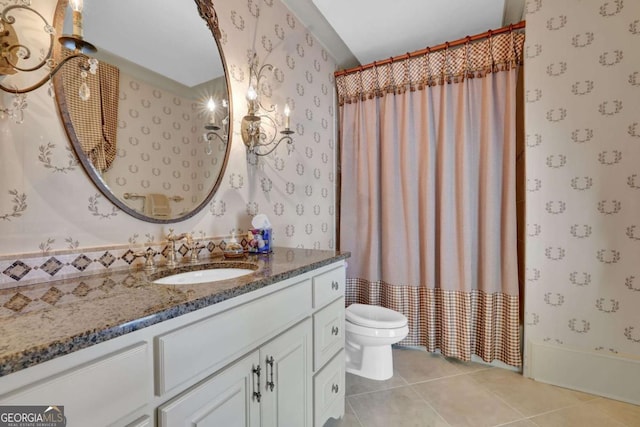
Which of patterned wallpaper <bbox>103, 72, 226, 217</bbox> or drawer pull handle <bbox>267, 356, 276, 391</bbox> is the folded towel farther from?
drawer pull handle <bbox>267, 356, 276, 391</bbox>

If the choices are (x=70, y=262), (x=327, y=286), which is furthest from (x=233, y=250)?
(x=70, y=262)

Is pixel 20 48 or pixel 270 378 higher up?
pixel 20 48

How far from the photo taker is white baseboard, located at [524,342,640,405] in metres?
1.66

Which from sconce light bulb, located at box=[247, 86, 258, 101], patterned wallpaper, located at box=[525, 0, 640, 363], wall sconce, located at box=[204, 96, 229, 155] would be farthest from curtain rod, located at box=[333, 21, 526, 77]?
wall sconce, located at box=[204, 96, 229, 155]

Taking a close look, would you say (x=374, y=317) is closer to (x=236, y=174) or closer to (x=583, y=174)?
(x=236, y=174)

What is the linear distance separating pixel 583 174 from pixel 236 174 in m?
2.16

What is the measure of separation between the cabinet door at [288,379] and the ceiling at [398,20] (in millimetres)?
2015

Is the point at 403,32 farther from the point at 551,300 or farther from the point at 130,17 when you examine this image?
the point at 551,300

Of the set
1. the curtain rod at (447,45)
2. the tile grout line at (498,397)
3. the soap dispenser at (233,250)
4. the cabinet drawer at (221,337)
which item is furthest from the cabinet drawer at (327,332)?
the curtain rod at (447,45)

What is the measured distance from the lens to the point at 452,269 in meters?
2.15

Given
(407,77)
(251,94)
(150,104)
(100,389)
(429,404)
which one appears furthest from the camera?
(407,77)

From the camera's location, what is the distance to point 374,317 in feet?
6.78

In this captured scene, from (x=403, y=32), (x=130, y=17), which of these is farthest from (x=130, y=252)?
(x=403, y=32)

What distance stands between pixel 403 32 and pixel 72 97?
84.7 inches
